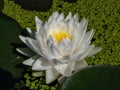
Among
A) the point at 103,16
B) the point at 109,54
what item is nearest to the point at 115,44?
the point at 109,54

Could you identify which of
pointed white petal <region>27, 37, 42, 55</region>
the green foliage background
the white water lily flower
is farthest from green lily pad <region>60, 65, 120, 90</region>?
the green foliage background

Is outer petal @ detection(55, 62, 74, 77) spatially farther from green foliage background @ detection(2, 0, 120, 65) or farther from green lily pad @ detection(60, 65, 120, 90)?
green foliage background @ detection(2, 0, 120, 65)

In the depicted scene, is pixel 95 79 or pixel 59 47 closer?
pixel 95 79

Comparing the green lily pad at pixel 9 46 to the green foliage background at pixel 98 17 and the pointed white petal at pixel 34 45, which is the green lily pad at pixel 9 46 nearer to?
the pointed white petal at pixel 34 45

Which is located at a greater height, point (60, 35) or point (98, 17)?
point (60, 35)

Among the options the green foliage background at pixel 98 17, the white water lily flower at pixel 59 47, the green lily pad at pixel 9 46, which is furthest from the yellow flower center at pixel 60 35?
the green foliage background at pixel 98 17

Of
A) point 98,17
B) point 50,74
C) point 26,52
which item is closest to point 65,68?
point 50,74

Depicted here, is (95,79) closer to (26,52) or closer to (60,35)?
(60,35)

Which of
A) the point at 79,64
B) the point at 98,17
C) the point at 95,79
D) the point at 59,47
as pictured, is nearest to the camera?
the point at 95,79
